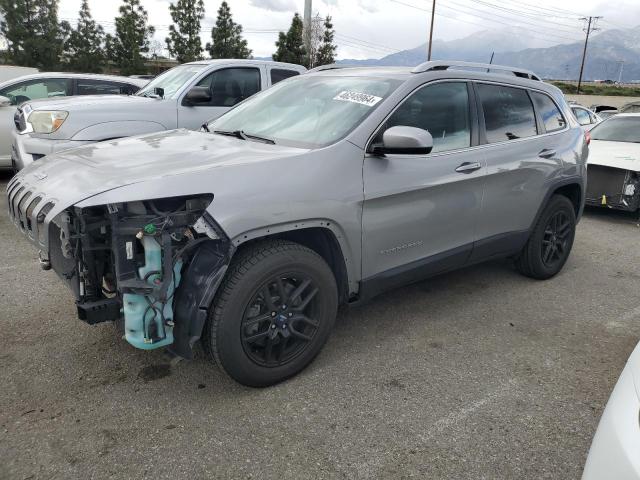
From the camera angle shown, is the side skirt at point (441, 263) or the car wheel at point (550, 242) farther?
the car wheel at point (550, 242)

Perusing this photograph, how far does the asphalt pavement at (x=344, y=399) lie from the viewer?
232 cm

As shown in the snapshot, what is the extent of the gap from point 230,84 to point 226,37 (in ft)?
116

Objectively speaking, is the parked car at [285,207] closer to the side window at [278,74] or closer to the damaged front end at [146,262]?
the damaged front end at [146,262]

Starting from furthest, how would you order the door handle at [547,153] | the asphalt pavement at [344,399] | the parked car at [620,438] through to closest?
1. the door handle at [547,153]
2. the asphalt pavement at [344,399]
3. the parked car at [620,438]

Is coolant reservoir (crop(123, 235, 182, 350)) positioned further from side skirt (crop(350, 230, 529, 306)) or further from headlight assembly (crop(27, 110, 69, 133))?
headlight assembly (crop(27, 110, 69, 133))

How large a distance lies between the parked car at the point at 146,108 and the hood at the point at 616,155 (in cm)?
470

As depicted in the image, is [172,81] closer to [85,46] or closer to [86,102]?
[86,102]

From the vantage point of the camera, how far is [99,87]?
27.3ft

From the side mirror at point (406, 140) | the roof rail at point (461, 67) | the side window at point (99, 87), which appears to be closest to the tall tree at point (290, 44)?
the side window at point (99, 87)

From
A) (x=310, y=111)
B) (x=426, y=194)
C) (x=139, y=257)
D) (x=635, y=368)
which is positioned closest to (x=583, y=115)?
Result: (x=426, y=194)

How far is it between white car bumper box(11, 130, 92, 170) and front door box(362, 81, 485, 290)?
3.89m

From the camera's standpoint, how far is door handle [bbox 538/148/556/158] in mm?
4230

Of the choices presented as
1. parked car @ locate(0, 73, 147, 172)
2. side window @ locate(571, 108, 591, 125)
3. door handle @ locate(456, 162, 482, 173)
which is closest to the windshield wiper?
door handle @ locate(456, 162, 482, 173)

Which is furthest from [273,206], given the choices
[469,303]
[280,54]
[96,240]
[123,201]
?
[280,54]
